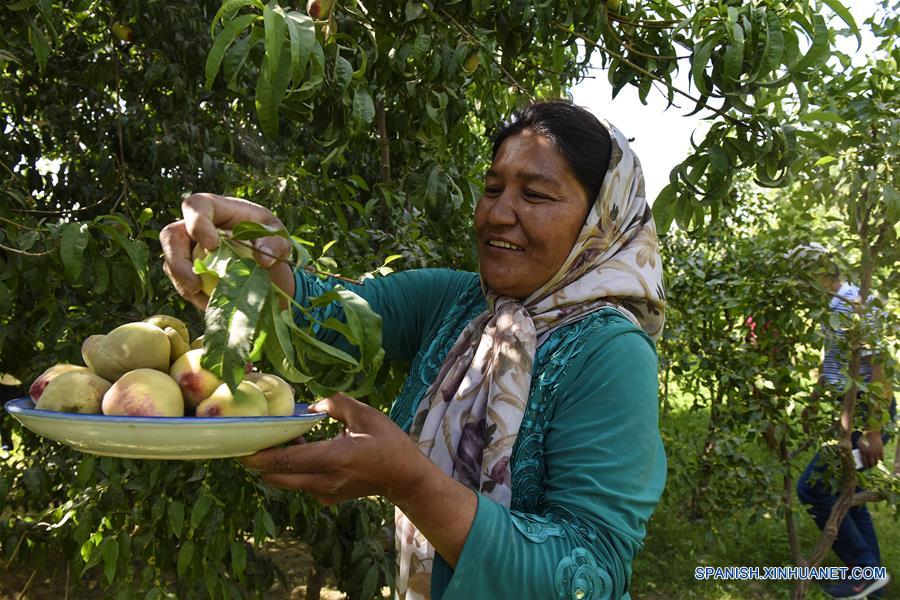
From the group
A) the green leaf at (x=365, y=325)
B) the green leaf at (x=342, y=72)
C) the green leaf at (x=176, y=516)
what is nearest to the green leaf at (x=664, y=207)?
the green leaf at (x=342, y=72)

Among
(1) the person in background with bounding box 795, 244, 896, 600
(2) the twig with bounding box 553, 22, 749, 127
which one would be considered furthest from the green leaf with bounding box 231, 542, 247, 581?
(1) the person in background with bounding box 795, 244, 896, 600

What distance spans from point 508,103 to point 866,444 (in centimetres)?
267

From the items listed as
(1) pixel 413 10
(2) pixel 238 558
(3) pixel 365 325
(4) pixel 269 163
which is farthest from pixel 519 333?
(4) pixel 269 163

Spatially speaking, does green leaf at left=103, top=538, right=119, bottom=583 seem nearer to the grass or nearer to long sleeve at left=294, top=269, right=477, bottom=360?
long sleeve at left=294, top=269, right=477, bottom=360

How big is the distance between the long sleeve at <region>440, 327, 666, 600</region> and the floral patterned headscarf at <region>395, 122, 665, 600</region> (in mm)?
128

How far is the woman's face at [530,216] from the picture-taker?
168cm

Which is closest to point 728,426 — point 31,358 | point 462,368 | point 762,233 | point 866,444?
point 866,444

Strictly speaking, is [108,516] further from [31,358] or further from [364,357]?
[364,357]

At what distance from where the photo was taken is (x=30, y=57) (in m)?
3.39

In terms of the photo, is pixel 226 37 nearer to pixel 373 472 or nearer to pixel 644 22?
pixel 373 472

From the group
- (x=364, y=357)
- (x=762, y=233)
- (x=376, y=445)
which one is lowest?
(x=376, y=445)

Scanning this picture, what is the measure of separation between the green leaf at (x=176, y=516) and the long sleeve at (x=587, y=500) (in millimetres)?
1205

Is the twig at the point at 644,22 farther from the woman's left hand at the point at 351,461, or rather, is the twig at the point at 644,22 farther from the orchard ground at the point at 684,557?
the orchard ground at the point at 684,557

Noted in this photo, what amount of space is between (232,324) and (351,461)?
1.11 ft
